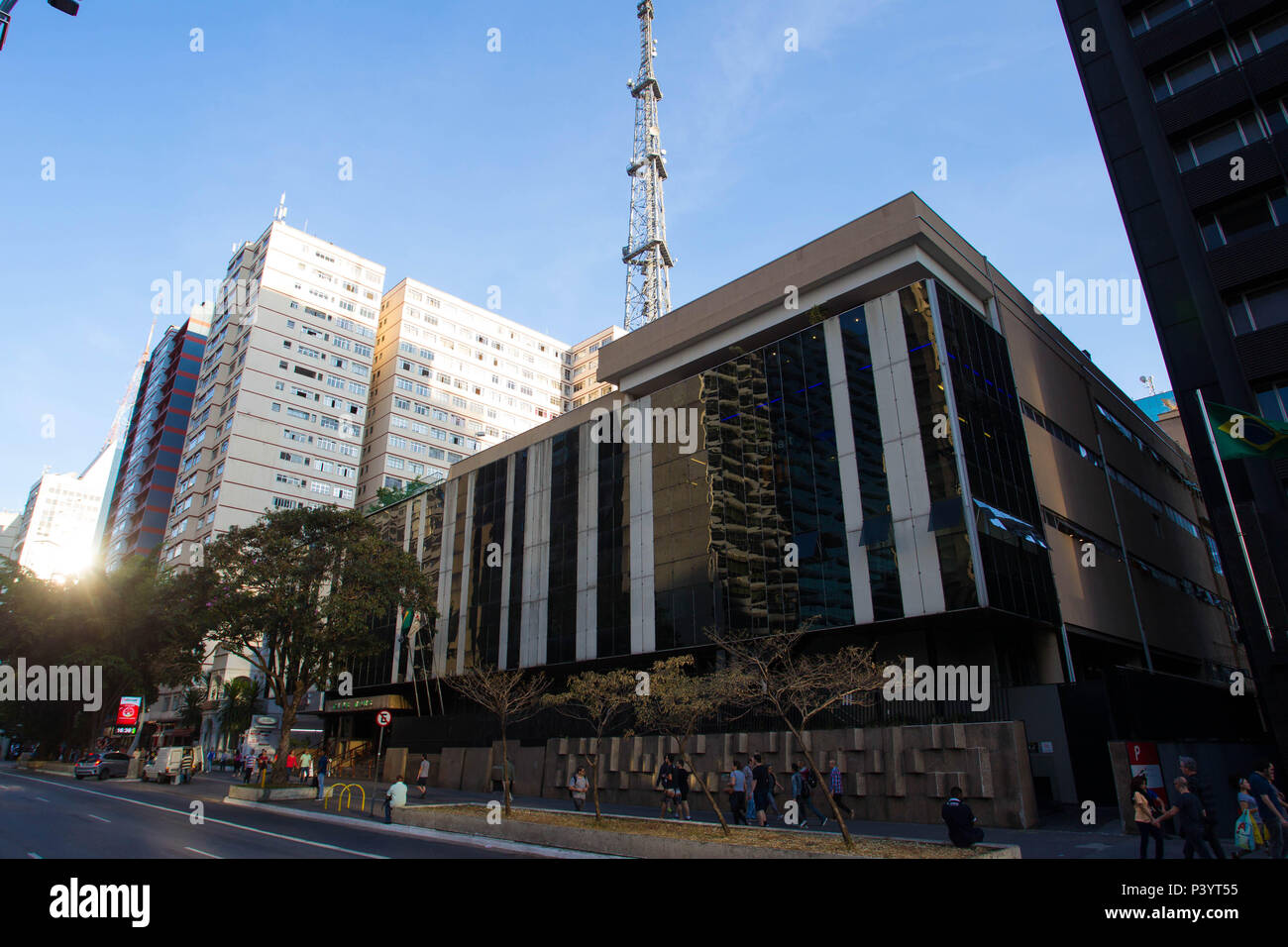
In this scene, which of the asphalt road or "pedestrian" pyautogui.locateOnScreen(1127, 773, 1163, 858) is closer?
"pedestrian" pyautogui.locateOnScreen(1127, 773, 1163, 858)

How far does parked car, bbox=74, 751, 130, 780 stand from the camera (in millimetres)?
46438

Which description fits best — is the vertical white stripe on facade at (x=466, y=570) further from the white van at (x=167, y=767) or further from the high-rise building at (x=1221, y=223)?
the high-rise building at (x=1221, y=223)

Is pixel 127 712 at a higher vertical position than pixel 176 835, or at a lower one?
higher

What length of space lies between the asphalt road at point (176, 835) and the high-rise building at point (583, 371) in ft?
330

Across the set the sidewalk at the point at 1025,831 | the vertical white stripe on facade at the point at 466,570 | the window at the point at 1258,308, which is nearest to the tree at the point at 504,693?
the vertical white stripe on facade at the point at 466,570

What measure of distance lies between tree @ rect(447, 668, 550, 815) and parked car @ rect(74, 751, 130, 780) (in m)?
22.8

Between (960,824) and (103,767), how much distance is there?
53671 millimetres

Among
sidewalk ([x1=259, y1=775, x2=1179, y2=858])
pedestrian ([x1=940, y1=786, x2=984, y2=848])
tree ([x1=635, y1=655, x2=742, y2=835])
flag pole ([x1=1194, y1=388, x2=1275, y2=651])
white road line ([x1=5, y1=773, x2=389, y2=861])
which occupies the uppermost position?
flag pole ([x1=1194, y1=388, x2=1275, y2=651])

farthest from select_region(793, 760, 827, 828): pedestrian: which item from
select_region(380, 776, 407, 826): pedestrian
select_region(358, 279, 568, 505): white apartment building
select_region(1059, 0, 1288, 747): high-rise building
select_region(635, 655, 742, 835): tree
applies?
select_region(358, 279, 568, 505): white apartment building

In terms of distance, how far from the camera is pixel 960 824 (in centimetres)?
1436

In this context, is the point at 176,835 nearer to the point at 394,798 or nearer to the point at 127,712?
the point at 394,798

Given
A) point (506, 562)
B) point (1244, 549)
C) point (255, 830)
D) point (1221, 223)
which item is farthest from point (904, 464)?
point (506, 562)

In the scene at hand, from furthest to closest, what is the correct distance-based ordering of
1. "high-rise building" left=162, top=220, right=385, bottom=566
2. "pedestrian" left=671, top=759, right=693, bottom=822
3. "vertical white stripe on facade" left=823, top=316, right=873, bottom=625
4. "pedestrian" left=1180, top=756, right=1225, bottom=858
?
"high-rise building" left=162, top=220, right=385, bottom=566 → "vertical white stripe on facade" left=823, top=316, right=873, bottom=625 → "pedestrian" left=671, top=759, right=693, bottom=822 → "pedestrian" left=1180, top=756, right=1225, bottom=858

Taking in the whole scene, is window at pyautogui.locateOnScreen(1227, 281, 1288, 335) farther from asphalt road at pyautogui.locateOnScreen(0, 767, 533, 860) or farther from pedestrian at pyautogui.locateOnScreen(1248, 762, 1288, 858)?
asphalt road at pyautogui.locateOnScreen(0, 767, 533, 860)
